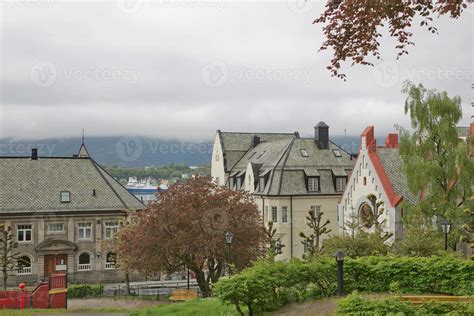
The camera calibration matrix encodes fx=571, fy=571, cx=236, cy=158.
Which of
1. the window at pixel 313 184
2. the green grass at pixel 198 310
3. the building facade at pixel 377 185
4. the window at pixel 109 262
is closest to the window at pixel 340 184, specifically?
the window at pixel 313 184

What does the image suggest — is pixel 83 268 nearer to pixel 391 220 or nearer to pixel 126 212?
pixel 126 212

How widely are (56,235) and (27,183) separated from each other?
5.96m

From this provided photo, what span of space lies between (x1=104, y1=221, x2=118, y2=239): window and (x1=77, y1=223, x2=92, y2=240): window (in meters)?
1.44

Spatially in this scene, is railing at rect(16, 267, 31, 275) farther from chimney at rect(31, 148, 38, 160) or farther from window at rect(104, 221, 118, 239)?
chimney at rect(31, 148, 38, 160)

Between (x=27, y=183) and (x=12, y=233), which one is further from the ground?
(x=27, y=183)

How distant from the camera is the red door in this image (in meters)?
48.8

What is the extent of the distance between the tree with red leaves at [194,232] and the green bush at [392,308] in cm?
1670

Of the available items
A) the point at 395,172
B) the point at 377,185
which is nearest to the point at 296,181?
the point at 377,185

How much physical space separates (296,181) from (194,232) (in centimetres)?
2543

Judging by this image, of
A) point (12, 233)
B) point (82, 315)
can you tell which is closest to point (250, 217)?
point (82, 315)

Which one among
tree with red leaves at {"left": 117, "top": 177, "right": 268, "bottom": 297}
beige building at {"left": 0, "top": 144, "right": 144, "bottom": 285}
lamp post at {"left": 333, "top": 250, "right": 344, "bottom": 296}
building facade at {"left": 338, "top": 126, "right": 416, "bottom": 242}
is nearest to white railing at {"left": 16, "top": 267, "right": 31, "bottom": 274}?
beige building at {"left": 0, "top": 144, "right": 144, "bottom": 285}

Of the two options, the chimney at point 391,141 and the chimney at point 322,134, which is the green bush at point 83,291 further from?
the chimney at point 322,134

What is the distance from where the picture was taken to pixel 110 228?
5162 cm

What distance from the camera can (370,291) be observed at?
18469 millimetres
